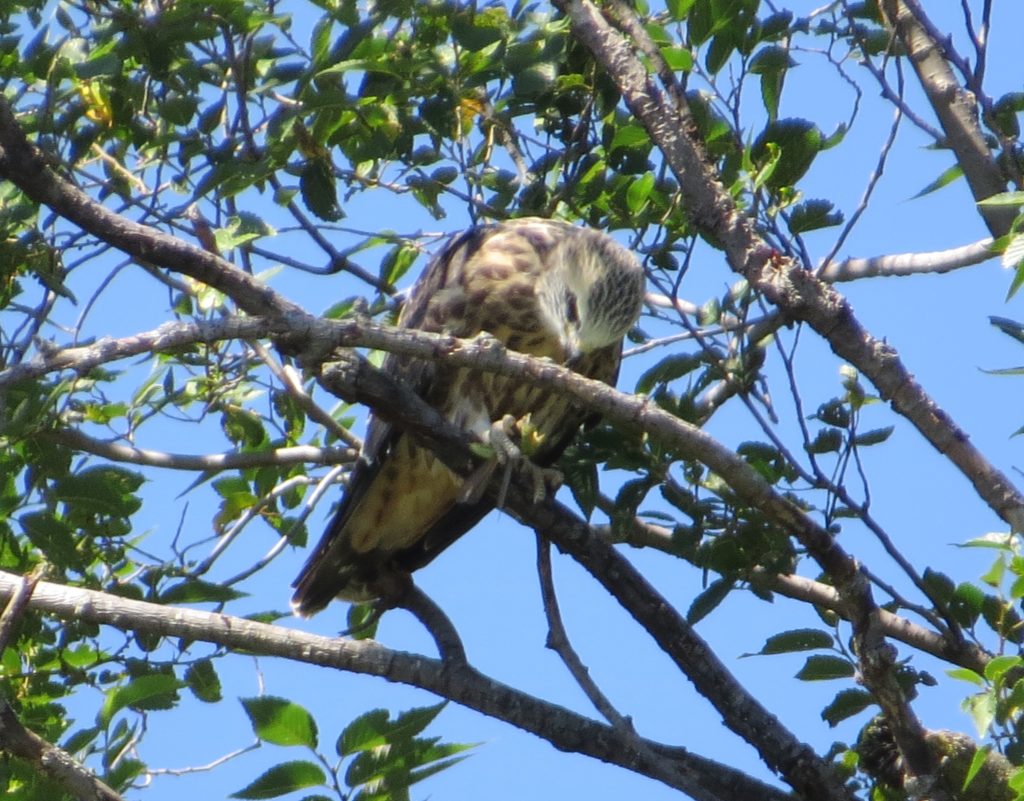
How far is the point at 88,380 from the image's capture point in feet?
11.9

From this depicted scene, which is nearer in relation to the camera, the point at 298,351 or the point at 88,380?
the point at 298,351

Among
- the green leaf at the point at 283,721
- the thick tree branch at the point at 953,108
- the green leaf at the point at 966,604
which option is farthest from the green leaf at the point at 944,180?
the green leaf at the point at 283,721

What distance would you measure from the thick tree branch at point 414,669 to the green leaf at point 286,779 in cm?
54

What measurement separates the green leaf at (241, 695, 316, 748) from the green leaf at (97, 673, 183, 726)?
0.14 meters

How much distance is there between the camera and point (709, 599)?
10.0ft

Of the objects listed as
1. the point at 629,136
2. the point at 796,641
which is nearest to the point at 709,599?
the point at 796,641

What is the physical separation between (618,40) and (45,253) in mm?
1426

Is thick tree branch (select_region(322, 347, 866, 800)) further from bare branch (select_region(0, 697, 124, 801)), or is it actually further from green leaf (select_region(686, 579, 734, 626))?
bare branch (select_region(0, 697, 124, 801))

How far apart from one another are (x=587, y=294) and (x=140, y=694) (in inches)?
76.4

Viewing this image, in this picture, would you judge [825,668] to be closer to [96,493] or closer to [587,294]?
[587,294]

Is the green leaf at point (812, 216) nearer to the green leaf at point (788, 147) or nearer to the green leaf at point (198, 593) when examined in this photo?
the green leaf at point (788, 147)

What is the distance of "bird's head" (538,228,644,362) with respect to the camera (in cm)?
402

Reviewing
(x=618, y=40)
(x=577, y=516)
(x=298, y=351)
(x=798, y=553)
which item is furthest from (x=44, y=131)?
(x=798, y=553)

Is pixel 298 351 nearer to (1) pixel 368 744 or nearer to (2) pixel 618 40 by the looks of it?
(1) pixel 368 744
